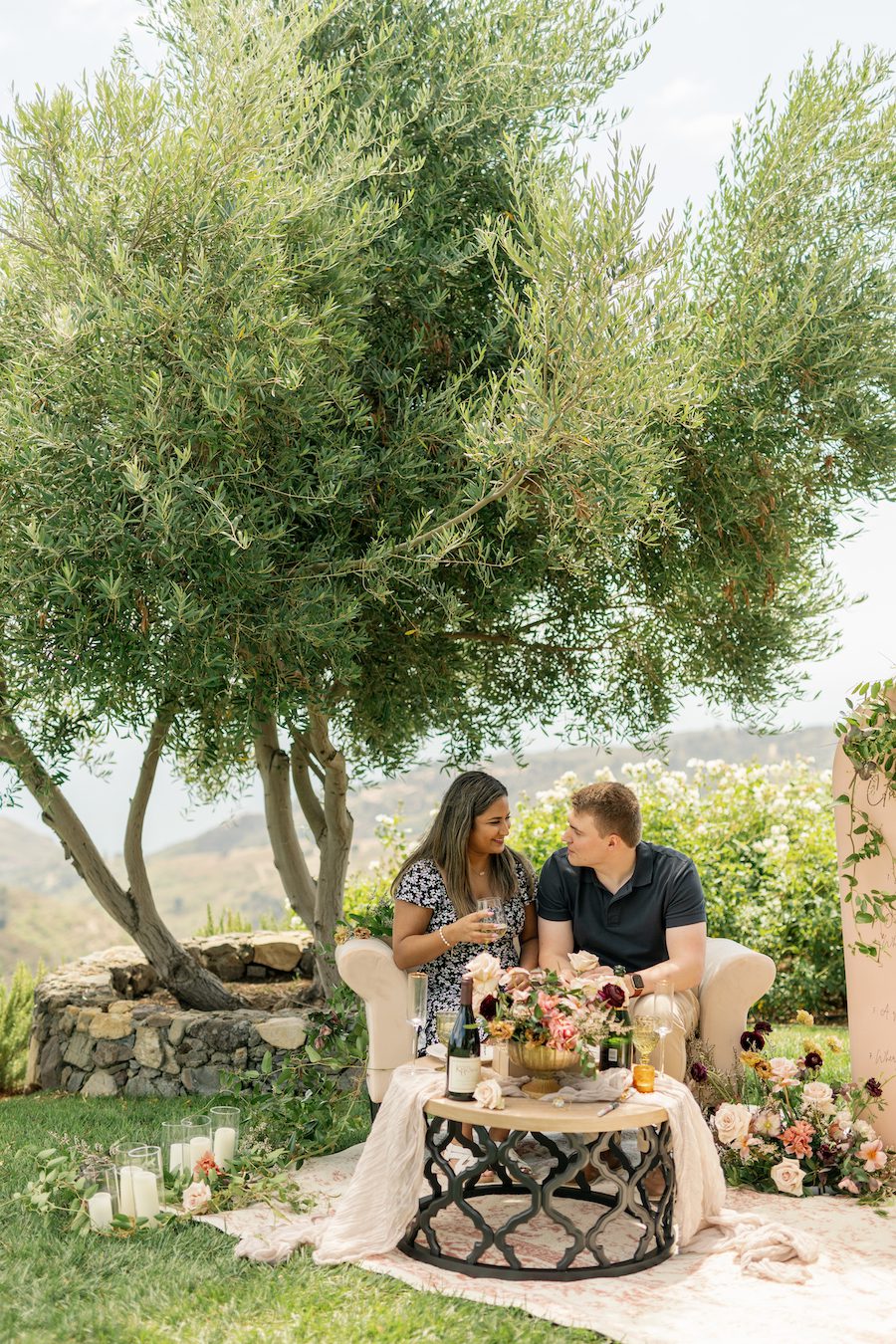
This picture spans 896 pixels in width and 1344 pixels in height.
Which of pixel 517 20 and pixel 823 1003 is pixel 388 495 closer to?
pixel 517 20

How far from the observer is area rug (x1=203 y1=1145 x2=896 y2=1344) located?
11.6 ft

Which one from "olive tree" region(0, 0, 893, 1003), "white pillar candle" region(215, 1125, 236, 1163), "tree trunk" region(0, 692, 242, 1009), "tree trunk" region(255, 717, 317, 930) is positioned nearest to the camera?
"white pillar candle" region(215, 1125, 236, 1163)

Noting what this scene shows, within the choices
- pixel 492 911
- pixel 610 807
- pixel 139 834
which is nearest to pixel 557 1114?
pixel 492 911

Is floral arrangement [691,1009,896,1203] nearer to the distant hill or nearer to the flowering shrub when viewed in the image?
the flowering shrub

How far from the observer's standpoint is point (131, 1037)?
289 inches

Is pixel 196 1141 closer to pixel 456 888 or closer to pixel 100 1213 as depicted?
pixel 100 1213

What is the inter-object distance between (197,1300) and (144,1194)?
0.72 m

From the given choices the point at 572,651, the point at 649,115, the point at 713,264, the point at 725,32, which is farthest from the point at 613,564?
the point at 725,32

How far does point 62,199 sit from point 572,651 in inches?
167

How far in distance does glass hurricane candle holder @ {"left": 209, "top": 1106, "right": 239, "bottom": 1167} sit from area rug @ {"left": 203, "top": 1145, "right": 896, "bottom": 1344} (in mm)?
316

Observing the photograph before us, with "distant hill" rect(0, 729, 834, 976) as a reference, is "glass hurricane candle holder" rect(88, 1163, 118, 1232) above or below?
below

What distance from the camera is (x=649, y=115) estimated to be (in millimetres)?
6379

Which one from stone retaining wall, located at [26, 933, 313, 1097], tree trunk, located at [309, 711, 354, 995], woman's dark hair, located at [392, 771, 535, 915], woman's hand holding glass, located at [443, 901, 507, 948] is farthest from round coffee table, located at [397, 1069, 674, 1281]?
tree trunk, located at [309, 711, 354, 995]

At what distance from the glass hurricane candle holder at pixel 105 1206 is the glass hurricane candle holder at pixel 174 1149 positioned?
0.35 m
